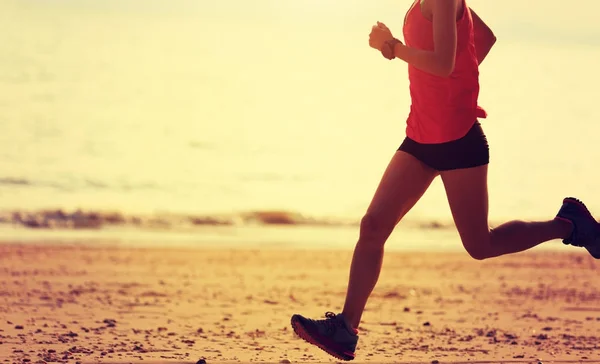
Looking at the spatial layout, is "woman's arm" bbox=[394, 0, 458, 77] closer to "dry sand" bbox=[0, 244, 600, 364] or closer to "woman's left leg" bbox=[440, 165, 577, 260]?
"woman's left leg" bbox=[440, 165, 577, 260]

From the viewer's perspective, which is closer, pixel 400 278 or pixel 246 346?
pixel 246 346

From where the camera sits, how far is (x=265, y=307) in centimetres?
915

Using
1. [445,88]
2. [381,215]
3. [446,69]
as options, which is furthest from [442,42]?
[381,215]

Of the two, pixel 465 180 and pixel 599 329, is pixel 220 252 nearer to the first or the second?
pixel 599 329

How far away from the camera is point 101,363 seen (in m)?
6.20

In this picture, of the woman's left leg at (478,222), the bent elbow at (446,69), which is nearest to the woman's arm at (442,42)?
the bent elbow at (446,69)

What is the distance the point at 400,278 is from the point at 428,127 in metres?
7.03

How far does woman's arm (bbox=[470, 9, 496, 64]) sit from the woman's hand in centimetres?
57

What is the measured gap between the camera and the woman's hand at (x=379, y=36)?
16.7 ft

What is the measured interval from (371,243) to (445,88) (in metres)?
0.95

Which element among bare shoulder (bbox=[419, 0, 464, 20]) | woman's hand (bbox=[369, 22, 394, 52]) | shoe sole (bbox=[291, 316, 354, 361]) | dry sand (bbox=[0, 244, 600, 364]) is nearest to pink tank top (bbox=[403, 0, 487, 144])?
bare shoulder (bbox=[419, 0, 464, 20])

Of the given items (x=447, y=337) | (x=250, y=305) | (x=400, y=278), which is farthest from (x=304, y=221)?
(x=447, y=337)

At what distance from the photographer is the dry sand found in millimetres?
6855

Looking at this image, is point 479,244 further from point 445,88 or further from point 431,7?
point 431,7
